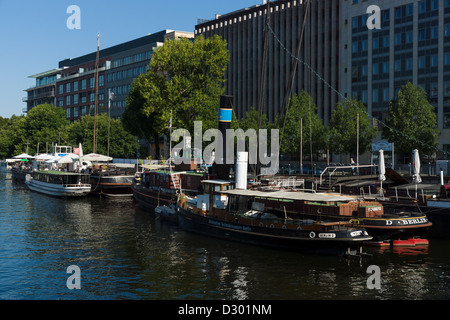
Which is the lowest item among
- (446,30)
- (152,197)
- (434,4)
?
(152,197)

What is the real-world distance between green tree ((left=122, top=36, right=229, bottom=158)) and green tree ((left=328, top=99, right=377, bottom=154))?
18606 millimetres

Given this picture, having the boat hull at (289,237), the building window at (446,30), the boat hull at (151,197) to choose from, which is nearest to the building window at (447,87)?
the building window at (446,30)

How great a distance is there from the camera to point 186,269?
972 inches

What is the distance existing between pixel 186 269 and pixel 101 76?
130633 mm

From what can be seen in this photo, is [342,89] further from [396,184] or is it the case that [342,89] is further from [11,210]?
[11,210]

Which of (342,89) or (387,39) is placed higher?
(387,39)

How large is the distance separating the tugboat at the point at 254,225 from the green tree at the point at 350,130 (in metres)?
37.2

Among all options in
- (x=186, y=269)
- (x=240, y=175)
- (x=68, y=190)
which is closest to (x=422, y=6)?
(x=240, y=175)

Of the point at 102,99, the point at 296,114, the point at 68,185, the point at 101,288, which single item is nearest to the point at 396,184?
the point at 101,288

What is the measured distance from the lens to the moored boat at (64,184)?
59.3 m

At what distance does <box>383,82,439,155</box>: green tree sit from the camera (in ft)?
203

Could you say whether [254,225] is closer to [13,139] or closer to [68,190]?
[68,190]

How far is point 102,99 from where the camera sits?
145875mm
